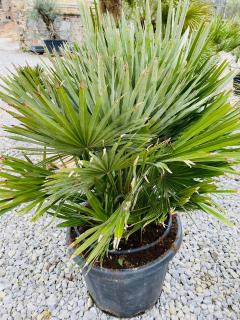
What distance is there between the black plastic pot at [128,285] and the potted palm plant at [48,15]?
8355 mm

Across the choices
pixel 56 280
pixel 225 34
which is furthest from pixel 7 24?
pixel 56 280

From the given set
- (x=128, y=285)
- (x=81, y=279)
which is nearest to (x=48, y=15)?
(x=81, y=279)

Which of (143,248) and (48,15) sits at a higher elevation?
(48,15)

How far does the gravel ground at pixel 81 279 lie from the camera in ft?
4.62

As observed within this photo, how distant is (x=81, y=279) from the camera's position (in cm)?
156

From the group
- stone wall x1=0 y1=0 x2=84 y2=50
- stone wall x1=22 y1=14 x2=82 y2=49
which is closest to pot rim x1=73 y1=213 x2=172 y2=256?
stone wall x1=0 y1=0 x2=84 y2=50

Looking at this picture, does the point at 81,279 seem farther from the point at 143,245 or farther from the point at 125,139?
the point at 125,139

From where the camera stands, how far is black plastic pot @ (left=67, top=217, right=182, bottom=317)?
3.68 ft

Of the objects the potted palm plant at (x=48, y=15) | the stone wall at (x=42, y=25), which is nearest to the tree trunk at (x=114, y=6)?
the potted palm plant at (x=48, y=15)

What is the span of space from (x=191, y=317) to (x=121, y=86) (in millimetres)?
1137

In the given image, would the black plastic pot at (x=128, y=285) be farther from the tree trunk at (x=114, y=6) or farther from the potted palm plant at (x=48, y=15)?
the potted palm plant at (x=48, y=15)

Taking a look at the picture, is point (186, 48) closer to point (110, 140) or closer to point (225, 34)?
point (110, 140)

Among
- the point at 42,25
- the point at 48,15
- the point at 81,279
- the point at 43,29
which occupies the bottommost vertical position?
the point at 81,279

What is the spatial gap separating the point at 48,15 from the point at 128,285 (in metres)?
9.49
